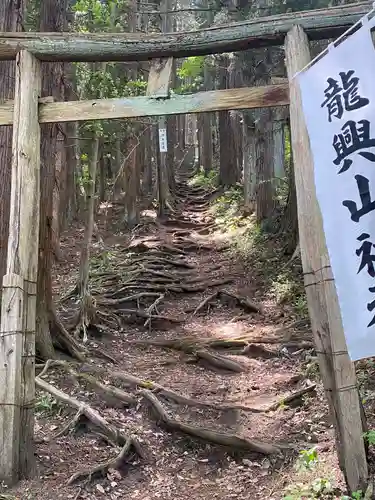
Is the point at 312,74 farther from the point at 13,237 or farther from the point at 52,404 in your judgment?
the point at 52,404

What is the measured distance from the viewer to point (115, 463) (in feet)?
16.2

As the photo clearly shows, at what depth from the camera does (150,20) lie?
2239 centimetres

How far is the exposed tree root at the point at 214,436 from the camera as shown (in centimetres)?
513

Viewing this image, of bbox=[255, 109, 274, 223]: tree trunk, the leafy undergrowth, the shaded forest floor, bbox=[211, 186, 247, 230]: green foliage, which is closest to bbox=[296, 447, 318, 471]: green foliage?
the shaded forest floor

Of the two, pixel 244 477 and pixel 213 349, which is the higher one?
pixel 213 349

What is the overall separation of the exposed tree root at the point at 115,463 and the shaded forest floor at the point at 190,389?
0.01 m

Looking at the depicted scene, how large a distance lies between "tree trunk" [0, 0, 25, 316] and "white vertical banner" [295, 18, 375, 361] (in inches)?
149

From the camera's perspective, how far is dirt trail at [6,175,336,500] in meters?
4.88

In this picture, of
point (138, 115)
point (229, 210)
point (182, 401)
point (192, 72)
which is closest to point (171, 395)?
point (182, 401)

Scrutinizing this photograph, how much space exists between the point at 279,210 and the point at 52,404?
835cm

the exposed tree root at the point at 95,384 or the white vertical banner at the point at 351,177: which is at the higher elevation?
the white vertical banner at the point at 351,177

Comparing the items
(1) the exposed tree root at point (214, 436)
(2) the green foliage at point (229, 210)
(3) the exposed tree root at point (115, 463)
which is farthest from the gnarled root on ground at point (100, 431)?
(2) the green foliage at point (229, 210)

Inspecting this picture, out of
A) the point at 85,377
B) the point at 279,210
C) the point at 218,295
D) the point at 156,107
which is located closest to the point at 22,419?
the point at 85,377

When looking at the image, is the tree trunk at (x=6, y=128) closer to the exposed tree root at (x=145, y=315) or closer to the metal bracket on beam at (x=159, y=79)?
the metal bracket on beam at (x=159, y=79)
